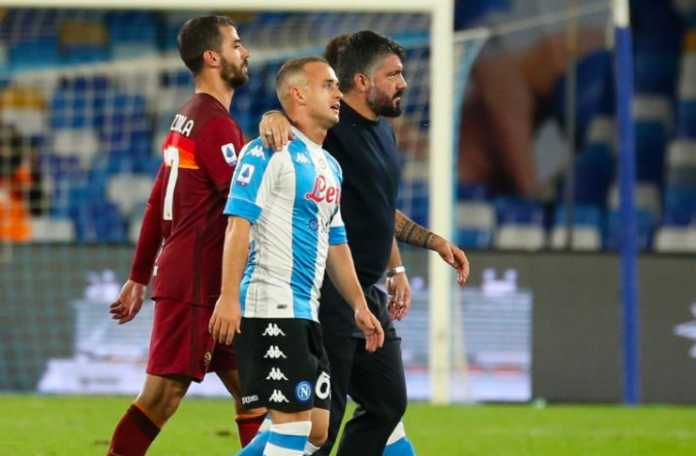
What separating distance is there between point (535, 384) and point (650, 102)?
238 inches

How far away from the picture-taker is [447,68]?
1055cm

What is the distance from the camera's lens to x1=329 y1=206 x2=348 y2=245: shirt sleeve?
489cm

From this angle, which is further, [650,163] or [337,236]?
[650,163]

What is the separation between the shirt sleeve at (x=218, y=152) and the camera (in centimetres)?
530

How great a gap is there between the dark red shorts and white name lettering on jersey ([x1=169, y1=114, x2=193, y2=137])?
2.16 feet

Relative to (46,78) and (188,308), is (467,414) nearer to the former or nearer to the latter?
(188,308)

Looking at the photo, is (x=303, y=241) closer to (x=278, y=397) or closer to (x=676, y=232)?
(x=278, y=397)

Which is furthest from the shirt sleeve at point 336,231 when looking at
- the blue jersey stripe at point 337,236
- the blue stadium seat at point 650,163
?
the blue stadium seat at point 650,163

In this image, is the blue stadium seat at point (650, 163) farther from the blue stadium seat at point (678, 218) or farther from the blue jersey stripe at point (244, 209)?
the blue jersey stripe at point (244, 209)

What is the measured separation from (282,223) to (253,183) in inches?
7.0

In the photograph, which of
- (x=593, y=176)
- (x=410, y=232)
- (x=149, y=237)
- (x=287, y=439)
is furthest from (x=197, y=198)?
(x=593, y=176)

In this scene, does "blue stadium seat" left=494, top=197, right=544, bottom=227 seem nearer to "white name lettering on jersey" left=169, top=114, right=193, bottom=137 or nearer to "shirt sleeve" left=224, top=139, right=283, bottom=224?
"white name lettering on jersey" left=169, top=114, right=193, bottom=137

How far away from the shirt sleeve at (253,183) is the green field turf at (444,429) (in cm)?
310

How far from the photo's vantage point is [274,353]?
4.66 m
